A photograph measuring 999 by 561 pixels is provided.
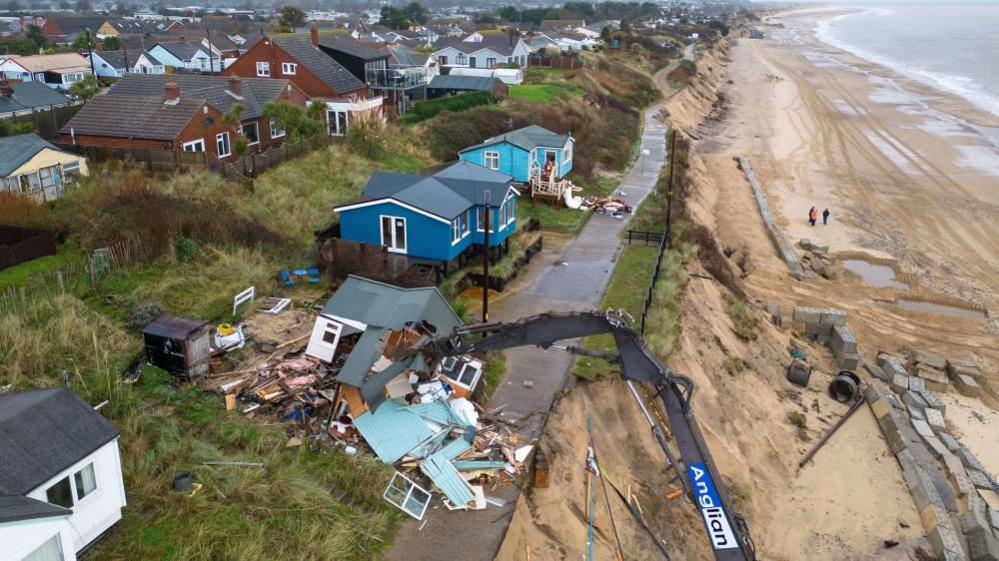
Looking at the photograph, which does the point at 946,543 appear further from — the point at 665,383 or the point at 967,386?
the point at 967,386

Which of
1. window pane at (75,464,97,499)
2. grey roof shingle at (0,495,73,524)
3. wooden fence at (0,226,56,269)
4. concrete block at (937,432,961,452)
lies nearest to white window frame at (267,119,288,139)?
wooden fence at (0,226,56,269)

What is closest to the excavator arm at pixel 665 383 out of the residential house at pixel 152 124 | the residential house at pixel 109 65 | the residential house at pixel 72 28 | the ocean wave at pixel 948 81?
the residential house at pixel 152 124

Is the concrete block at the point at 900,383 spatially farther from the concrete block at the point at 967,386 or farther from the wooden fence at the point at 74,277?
the wooden fence at the point at 74,277

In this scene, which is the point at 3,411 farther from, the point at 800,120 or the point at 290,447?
the point at 800,120

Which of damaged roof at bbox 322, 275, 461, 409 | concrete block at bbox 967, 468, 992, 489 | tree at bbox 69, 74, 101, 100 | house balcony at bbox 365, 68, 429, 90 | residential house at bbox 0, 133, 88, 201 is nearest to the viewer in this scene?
damaged roof at bbox 322, 275, 461, 409

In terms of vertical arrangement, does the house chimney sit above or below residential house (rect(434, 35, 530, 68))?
above

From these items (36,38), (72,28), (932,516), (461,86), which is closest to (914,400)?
(932,516)

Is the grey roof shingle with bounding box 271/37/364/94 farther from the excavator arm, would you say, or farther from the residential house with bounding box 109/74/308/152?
the excavator arm
